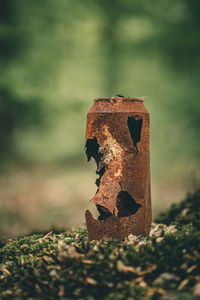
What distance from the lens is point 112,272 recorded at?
277cm

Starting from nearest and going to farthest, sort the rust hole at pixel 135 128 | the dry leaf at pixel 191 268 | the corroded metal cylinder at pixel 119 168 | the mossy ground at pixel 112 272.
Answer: the mossy ground at pixel 112 272
the dry leaf at pixel 191 268
the corroded metal cylinder at pixel 119 168
the rust hole at pixel 135 128

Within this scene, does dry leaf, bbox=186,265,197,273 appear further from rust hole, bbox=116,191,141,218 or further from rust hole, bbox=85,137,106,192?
rust hole, bbox=85,137,106,192

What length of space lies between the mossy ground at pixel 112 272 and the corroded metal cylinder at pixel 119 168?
25cm

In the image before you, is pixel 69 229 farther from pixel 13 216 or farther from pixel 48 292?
pixel 48 292

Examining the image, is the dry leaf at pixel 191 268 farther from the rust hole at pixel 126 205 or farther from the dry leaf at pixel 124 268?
the rust hole at pixel 126 205

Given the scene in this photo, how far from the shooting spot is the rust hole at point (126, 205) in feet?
12.2

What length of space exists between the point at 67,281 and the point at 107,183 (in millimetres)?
1210

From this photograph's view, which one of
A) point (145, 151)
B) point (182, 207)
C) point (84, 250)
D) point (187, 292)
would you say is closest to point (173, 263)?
point (187, 292)

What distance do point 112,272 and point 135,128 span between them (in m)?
1.69

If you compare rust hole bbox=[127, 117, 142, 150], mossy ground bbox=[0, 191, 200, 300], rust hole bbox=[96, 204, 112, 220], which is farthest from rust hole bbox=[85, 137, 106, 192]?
mossy ground bbox=[0, 191, 200, 300]

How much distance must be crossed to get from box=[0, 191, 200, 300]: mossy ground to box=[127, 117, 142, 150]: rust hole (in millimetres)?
1130

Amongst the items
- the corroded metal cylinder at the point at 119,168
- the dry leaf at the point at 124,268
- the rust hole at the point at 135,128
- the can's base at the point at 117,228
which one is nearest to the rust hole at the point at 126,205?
the corroded metal cylinder at the point at 119,168

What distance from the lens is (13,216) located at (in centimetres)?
590

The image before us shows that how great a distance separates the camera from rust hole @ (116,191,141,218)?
147 inches
